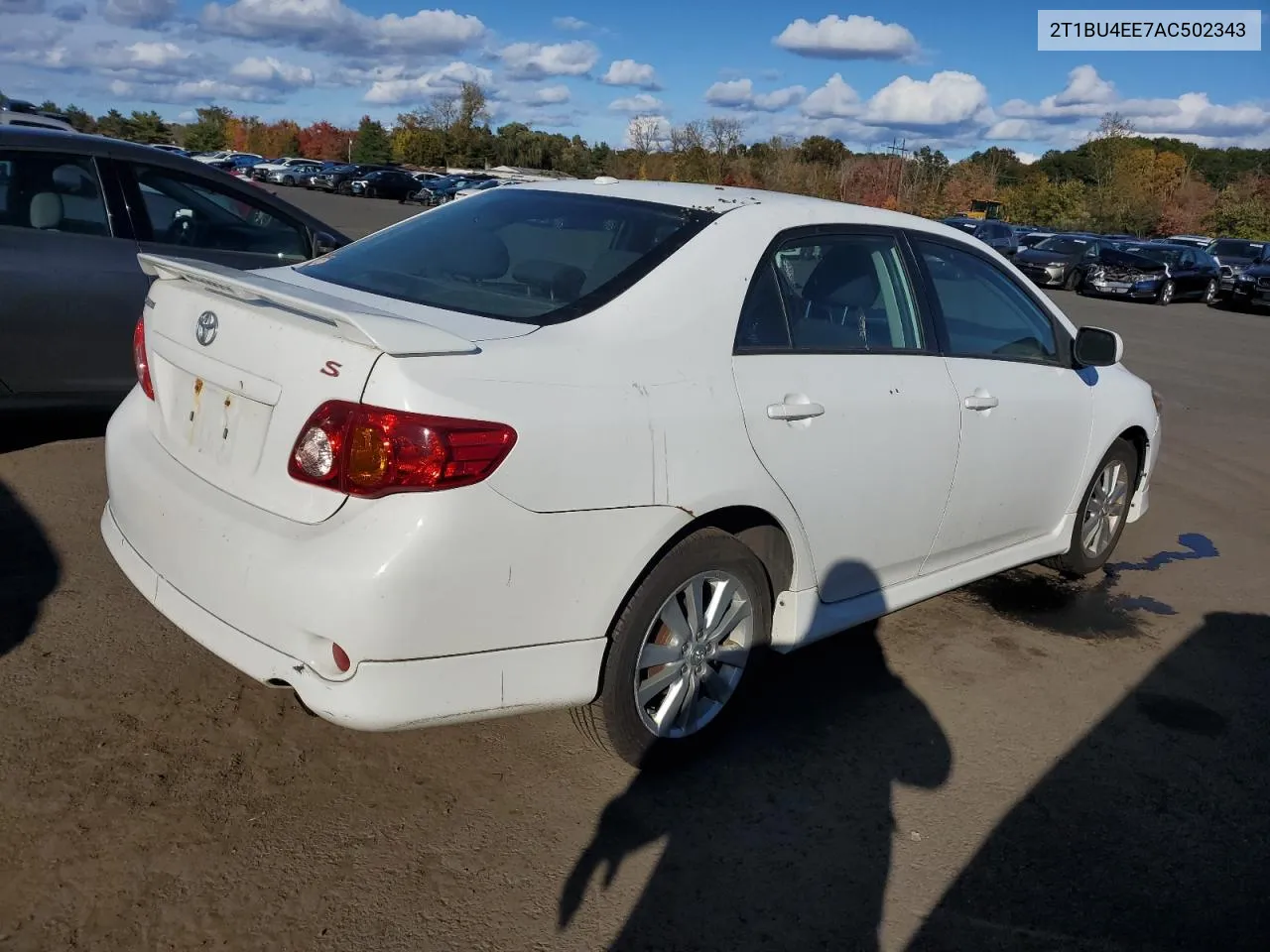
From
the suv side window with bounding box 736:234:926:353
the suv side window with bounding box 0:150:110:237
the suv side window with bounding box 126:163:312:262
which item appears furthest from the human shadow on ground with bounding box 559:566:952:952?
the suv side window with bounding box 0:150:110:237

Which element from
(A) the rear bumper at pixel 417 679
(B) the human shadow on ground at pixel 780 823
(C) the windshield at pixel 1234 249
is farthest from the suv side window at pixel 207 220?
(C) the windshield at pixel 1234 249

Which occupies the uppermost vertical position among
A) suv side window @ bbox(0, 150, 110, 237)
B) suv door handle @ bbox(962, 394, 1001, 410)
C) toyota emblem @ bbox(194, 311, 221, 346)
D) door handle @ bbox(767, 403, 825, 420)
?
suv side window @ bbox(0, 150, 110, 237)

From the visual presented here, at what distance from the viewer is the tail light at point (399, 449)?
2.53 meters

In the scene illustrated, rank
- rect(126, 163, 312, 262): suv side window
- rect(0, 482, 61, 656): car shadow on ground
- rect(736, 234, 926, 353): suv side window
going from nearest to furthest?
rect(736, 234, 926, 353): suv side window < rect(0, 482, 61, 656): car shadow on ground < rect(126, 163, 312, 262): suv side window

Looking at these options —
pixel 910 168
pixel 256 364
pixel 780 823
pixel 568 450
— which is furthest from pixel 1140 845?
pixel 910 168

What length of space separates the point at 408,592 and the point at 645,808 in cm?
107

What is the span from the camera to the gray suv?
17.4 feet

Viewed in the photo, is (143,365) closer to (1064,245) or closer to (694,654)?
(694,654)

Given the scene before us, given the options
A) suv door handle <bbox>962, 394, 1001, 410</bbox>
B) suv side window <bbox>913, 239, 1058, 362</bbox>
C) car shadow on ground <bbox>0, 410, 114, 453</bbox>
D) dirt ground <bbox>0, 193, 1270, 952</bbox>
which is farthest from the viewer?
car shadow on ground <bbox>0, 410, 114, 453</bbox>

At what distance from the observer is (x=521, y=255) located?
356 centimetres

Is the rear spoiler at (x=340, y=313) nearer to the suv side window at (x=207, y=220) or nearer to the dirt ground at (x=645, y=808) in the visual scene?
the dirt ground at (x=645, y=808)

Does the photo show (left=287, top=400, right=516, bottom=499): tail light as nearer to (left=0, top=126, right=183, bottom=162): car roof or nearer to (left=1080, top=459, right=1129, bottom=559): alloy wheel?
(left=1080, top=459, right=1129, bottom=559): alloy wheel

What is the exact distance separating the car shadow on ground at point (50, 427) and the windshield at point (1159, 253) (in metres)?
25.3

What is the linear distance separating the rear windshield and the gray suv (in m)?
2.24
